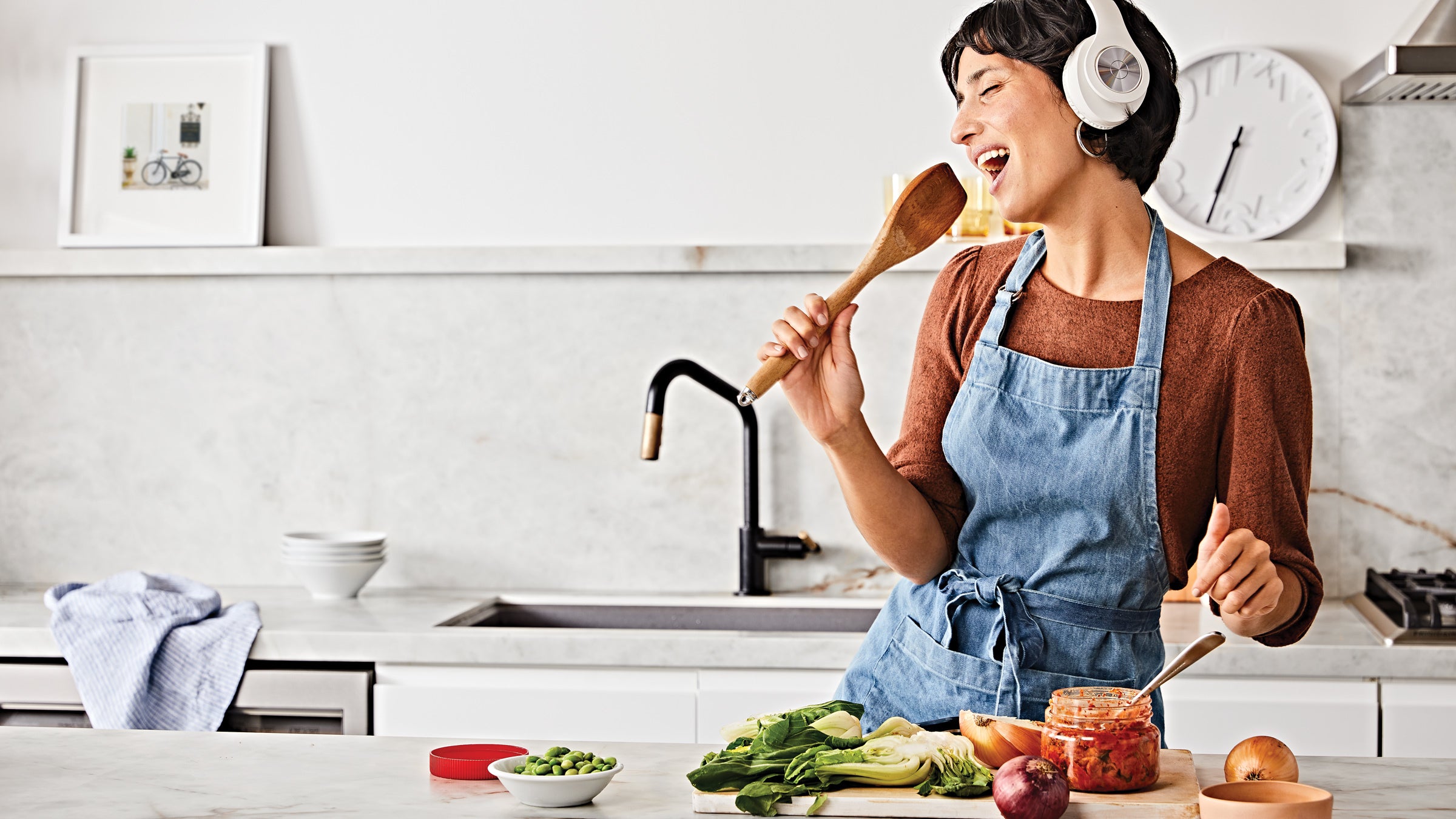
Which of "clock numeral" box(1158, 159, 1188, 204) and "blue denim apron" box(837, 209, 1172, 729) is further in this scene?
"clock numeral" box(1158, 159, 1188, 204)

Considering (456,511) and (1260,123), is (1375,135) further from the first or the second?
(456,511)

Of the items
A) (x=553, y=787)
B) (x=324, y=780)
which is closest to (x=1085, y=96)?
(x=553, y=787)

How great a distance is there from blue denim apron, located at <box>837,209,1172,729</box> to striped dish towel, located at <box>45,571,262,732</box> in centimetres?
127

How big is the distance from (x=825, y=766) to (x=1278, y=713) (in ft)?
4.19

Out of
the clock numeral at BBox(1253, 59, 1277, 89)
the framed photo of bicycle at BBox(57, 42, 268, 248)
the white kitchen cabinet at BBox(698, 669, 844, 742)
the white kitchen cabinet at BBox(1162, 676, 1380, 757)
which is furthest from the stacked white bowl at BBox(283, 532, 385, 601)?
the clock numeral at BBox(1253, 59, 1277, 89)

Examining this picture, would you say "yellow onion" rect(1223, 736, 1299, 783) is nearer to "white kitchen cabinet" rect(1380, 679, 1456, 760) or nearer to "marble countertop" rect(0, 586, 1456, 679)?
"marble countertop" rect(0, 586, 1456, 679)

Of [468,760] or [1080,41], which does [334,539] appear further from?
[1080,41]

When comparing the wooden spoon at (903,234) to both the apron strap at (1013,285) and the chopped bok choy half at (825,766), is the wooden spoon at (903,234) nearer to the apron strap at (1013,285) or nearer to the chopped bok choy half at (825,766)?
the apron strap at (1013,285)

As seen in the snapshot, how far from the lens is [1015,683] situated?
4.80 ft

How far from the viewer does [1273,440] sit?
139 cm

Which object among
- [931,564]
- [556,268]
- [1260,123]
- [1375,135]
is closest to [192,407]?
[556,268]

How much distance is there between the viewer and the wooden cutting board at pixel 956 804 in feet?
3.76

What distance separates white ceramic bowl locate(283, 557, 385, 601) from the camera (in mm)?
2648

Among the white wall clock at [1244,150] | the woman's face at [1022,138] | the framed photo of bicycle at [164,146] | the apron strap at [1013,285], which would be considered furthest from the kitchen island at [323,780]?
the framed photo of bicycle at [164,146]
